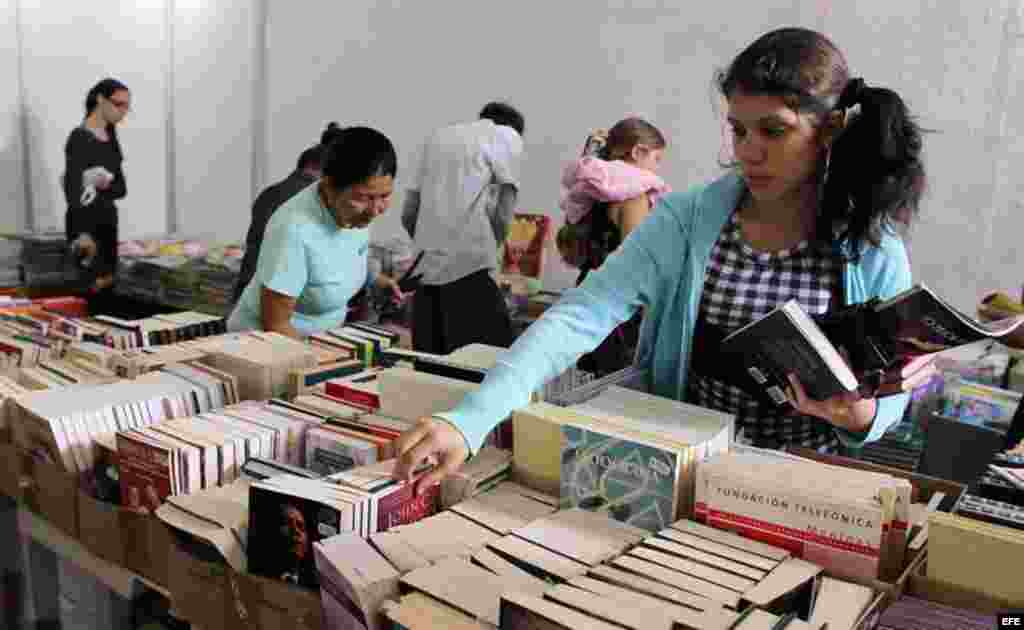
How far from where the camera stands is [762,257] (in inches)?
63.9

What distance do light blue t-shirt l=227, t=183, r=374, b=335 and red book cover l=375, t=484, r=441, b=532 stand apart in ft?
4.24

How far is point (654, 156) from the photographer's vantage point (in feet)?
11.4

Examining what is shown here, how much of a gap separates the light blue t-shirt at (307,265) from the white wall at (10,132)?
436 cm

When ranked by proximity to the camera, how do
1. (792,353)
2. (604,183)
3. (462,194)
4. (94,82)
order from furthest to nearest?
(94,82)
(462,194)
(604,183)
(792,353)

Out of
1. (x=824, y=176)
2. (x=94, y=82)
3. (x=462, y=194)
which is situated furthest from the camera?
(x=94, y=82)

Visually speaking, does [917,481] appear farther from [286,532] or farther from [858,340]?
[286,532]

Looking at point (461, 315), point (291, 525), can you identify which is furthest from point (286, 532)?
point (461, 315)

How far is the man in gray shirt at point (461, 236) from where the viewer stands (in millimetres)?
3994

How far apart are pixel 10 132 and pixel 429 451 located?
593 cm

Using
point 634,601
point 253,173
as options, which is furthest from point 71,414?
point 253,173

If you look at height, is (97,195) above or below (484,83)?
below

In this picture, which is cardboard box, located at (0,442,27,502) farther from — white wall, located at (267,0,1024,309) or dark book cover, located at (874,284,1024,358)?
white wall, located at (267,0,1024,309)

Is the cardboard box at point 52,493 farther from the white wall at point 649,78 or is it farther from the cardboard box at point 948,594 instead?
the white wall at point 649,78

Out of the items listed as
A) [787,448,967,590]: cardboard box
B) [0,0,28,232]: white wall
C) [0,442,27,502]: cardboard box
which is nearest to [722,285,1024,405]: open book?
[787,448,967,590]: cardboard box
